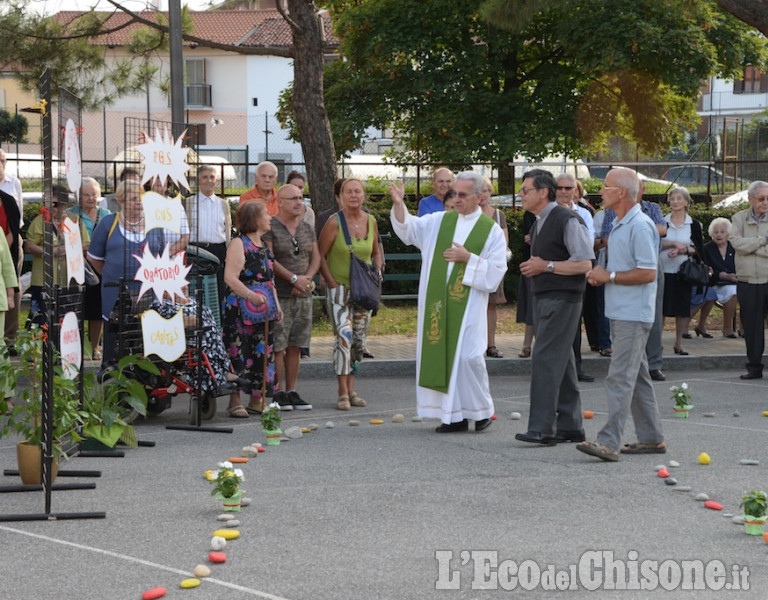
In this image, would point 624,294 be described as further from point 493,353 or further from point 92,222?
point 92,222

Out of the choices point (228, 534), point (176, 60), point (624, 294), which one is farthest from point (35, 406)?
point (176, 60)

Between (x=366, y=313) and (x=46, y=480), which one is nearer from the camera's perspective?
(x=46, y=480)

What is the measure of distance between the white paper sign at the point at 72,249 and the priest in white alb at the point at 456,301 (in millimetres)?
2595

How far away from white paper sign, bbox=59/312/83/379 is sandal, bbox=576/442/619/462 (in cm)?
340

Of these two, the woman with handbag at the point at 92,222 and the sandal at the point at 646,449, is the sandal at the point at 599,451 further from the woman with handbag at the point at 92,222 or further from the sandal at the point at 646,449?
the woman with handbag at the point at 92,222

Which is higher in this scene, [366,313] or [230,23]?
[230,23]

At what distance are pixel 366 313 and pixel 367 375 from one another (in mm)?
2542

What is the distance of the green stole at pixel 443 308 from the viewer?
9625 millimetres

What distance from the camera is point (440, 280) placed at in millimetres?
9781

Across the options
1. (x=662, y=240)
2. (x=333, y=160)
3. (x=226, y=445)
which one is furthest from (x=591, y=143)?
(x=226, y=445)

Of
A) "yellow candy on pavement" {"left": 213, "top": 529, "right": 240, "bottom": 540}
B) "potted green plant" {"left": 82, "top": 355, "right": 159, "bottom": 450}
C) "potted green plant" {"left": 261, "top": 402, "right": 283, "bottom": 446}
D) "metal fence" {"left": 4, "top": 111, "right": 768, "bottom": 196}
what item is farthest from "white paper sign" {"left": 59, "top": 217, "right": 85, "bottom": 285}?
"yellow candy on pavement" {"left": 213, "top": 529, "right": 240, "bottom": 540}

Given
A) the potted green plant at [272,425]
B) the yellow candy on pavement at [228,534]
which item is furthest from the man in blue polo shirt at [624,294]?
the yellow candy on pavement at [228,534]

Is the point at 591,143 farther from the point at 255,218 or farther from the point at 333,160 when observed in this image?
the point at 255,218

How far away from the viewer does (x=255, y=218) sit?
10289 mm
